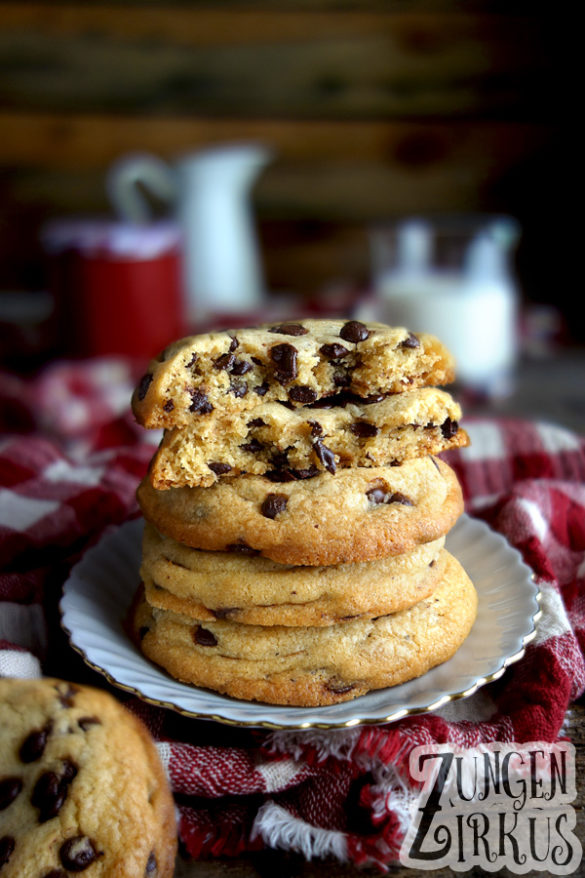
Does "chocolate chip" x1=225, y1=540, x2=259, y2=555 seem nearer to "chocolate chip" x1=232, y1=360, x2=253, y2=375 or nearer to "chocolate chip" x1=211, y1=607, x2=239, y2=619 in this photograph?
"chocolate chip" x1=211, y1=607, x2=239, y2=619

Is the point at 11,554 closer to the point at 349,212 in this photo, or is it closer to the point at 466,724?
the point at 466,724

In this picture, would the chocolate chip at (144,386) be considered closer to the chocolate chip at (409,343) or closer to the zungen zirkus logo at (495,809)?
the chocolate chip at (409,343)

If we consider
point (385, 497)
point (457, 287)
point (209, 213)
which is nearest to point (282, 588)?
point (385, 497)

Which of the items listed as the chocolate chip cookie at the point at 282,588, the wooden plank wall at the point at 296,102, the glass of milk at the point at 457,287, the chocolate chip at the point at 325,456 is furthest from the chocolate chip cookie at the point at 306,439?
the wooden plank wall at the point at 296,102

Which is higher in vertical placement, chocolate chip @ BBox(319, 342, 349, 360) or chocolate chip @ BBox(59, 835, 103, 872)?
chocolate chip @ BBox(319, 342, 349, 360)

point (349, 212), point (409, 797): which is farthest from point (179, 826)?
point (349, 212)

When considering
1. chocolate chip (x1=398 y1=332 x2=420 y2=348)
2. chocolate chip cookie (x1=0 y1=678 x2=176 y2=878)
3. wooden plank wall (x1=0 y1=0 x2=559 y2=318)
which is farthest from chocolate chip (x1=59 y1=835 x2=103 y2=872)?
wooden plank wall (x1=0 y1=0 x2=559 y2=318)

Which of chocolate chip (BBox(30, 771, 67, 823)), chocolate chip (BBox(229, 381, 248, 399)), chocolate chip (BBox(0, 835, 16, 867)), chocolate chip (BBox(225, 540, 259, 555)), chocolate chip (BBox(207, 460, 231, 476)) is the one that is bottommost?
chocolate chip (BBox(0, 835, 16, 867))
